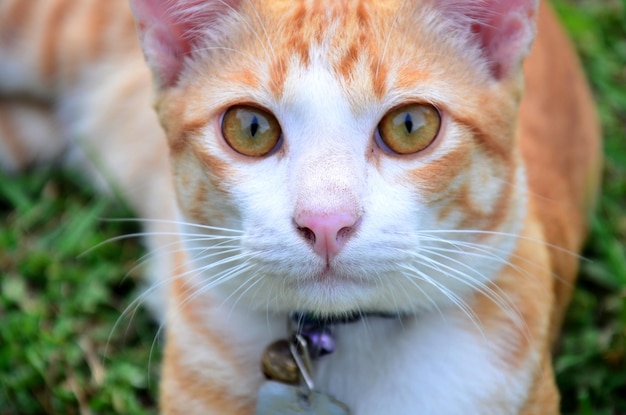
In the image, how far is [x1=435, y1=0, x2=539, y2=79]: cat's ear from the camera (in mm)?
2096

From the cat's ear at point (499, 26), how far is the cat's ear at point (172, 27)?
0.53m

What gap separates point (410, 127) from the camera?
1.96 m

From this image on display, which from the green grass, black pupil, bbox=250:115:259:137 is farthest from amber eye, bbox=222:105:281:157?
the green grass

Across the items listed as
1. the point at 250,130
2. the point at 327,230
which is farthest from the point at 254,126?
the point at 327,230

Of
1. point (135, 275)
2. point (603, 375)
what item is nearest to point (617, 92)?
point (603, 375)

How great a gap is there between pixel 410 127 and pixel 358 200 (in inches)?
9.5

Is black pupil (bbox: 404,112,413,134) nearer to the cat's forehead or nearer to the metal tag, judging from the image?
the cat's forehead

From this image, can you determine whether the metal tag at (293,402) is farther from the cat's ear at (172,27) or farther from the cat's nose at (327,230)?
the cat's ear at (172,27)

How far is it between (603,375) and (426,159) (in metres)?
1.28

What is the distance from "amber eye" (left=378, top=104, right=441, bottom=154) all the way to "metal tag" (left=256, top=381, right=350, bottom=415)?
631 millimetres

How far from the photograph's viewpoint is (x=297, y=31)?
202cm

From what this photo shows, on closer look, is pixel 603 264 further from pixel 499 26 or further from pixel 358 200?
pixel 358 200

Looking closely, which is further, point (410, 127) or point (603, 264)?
point (603, 264)

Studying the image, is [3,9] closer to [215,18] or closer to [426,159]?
[215,18]
